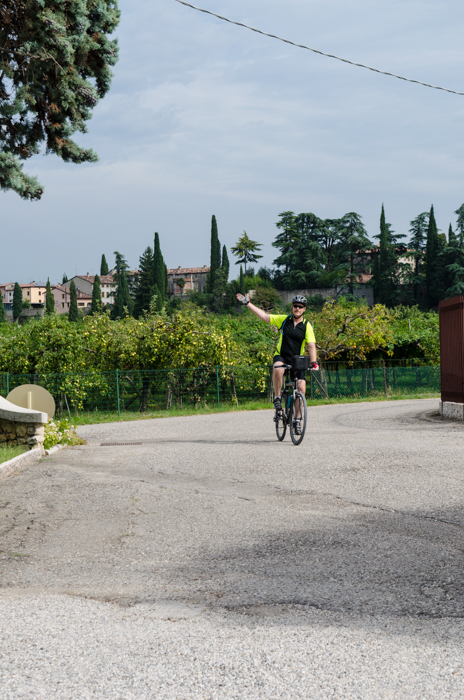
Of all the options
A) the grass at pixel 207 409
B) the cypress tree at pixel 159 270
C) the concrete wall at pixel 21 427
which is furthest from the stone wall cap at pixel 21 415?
the cypress tree at pixel 159 270

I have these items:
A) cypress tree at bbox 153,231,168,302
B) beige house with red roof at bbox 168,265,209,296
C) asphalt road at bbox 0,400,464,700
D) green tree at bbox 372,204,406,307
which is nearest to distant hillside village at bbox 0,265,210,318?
beige house with red roof at bbox 168,265,209,296

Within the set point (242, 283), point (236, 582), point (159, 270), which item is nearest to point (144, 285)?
point (159, 270)

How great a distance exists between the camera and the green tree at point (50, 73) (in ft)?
30.5

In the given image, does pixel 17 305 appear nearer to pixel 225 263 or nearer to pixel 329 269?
pixel 225 263

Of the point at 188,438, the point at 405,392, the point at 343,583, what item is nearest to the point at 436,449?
the point at 188,438

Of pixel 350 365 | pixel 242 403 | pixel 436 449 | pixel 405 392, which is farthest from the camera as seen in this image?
pixel 350 365

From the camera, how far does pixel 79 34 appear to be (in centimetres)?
952

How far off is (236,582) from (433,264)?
88440mm

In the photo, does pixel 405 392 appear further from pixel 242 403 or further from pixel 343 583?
pixel 343 583

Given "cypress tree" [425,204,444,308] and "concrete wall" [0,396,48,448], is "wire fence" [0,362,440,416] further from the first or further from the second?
"cypress tree" [425,204,444,308]

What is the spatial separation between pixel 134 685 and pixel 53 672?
37cm

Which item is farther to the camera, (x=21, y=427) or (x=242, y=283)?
(x=242, y=283)

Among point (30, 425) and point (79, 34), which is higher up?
point (79, 34)

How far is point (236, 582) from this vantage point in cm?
374
